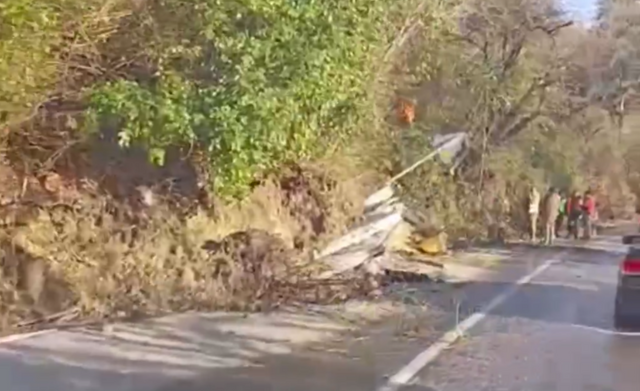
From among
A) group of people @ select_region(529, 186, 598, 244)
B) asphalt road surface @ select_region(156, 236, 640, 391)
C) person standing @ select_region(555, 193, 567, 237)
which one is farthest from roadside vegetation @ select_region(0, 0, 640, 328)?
person standing @ select_region(555, 193, 567, 237)

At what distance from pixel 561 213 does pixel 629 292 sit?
73.5 ft

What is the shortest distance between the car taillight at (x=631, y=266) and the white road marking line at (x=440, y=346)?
79.5 inches

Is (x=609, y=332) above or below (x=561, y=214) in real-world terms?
below

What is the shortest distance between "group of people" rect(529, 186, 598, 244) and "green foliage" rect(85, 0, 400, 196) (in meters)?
18.7

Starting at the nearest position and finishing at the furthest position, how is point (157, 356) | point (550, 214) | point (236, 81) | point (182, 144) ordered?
point (157, 356)
point (236, 81)
point (182, 144)
point (550, 214)

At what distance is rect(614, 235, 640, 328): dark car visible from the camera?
48.6 ft

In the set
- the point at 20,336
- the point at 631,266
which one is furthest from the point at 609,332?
the point at 20,336

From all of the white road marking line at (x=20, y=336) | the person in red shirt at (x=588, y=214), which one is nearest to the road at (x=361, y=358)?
the white road marking line at (x=20, y=336)

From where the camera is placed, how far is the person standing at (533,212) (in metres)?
33.2

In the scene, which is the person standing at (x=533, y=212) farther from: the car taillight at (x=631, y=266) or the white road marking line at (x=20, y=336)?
the white road marking line at (x=20, y=336)

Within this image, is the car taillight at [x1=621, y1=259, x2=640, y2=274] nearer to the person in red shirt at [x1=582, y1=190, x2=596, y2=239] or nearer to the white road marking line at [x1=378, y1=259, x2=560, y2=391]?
the white road marking line at [x1=378, y1=259, x2=560, y2=391]

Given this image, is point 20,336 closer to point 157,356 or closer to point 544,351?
point 157,356

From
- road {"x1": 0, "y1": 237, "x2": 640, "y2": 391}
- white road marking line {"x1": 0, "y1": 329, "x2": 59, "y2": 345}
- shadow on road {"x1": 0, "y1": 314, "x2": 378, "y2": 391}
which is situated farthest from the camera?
white road marking line {"x1": 0, "y1": 329, "x2": 59, "y2": 345}

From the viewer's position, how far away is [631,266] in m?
14.9
